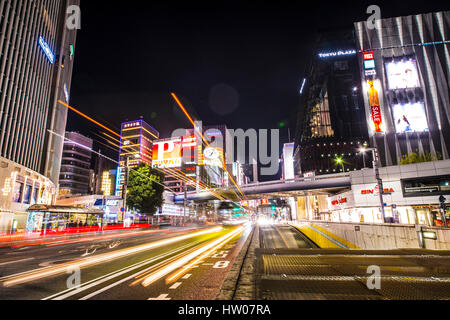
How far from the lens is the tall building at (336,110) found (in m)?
83.0

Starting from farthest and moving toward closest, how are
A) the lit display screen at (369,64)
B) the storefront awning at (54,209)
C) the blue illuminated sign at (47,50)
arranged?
1. the lit display screen at (369,64)
2. the blue illuminated sign at (47,50)
3. the storefront awning at (54,209)

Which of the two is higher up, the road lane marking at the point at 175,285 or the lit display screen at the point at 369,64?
the lit display screen at the point at 369,64

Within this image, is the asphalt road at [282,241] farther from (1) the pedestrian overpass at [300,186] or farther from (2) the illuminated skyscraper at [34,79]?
(2) the illuminated skyscraper at [34,79]

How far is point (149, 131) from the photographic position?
6673 inches

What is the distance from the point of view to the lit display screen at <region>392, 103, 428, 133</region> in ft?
184

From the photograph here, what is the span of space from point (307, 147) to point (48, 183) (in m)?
83.7

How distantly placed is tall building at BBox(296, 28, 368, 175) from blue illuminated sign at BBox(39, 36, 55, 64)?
8233cm

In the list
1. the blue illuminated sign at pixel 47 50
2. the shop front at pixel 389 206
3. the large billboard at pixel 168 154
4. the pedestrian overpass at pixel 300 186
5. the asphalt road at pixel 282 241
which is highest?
the blue illuminated sign at pixel 47 50

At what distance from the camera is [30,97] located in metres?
39.3

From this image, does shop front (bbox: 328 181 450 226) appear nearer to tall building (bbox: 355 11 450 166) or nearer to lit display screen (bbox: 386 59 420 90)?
tall building (bbox: 355 11 450 166)

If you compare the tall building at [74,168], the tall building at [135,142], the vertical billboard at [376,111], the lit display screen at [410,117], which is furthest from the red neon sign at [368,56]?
the tall building at [135,142]

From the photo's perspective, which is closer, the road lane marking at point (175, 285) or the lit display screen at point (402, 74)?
the road lane marking at point (175, 285)

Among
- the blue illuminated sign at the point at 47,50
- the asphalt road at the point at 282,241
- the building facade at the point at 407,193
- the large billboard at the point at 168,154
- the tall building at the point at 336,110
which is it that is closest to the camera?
the asphalt road at the point at 282,241
